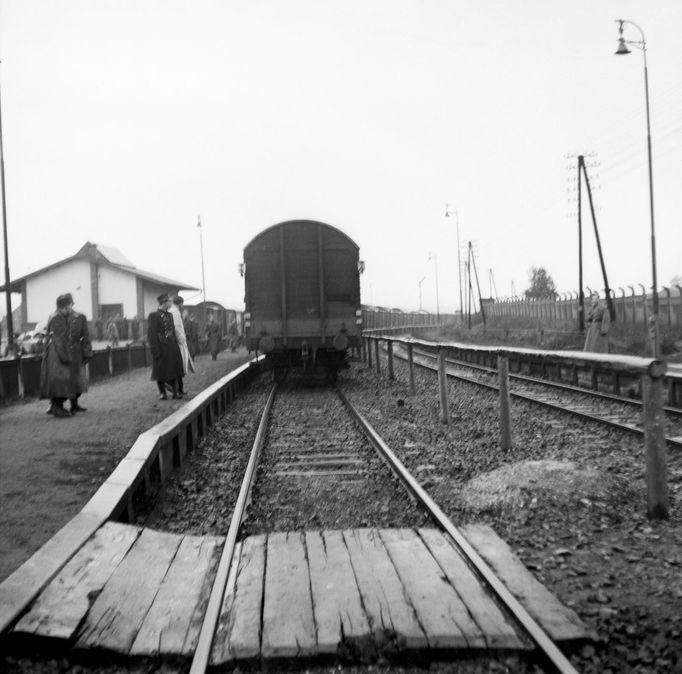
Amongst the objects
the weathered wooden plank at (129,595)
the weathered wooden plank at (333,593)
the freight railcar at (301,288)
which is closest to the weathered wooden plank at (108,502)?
the weathered wooden plank at (129,595)

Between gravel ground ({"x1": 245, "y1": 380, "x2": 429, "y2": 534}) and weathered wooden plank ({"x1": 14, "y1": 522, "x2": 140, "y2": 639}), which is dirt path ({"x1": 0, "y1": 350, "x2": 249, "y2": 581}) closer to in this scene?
weathered wooden plank ({"x1": 14, "y1": 522, "x2": 140, "y2": 639})

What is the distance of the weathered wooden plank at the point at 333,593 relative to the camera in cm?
310

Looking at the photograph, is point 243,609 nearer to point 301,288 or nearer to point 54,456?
point 54,456

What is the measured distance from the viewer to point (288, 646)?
2.99 meters

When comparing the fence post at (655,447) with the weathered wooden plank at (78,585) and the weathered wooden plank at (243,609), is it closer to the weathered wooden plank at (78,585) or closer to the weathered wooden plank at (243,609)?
the weathered wooden plank at (243,609)

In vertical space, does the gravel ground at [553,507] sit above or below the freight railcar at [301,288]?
below

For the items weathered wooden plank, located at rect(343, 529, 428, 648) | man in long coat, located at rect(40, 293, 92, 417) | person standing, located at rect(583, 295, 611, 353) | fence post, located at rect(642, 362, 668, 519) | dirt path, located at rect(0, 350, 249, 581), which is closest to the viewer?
weathered wooden plank, located at rect(343, 529, 428, 648)

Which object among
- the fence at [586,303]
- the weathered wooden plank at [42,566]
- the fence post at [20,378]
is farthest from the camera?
the fence at [586,303]

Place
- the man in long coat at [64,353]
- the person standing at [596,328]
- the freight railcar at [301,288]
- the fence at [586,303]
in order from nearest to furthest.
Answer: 1. the man in long coat at [64,353]
2. the freight railcar at [301,288]
3. the person standing at [596,328]
4. the fence at [586,303]

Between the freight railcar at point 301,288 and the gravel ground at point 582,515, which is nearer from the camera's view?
the gravel ground at point 582,515

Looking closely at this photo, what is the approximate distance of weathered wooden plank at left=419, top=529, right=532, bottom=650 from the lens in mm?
3035


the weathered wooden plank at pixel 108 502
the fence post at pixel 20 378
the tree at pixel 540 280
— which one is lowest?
the weathered wooden plank at pixel 108 502

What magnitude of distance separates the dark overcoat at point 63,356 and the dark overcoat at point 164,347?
1678 millimetres

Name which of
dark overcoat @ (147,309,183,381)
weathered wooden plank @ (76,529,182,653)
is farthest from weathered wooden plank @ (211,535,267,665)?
dark overcoat @ (147,309,183,381)
